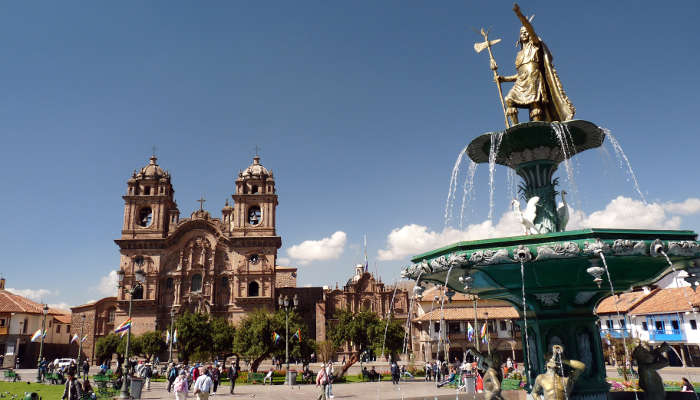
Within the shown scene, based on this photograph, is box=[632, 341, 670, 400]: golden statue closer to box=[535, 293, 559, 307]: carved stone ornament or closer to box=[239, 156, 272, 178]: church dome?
box=[535, 293, 559, 307]: carved stone ornament

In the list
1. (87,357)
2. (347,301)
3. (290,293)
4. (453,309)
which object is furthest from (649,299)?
(87,357)

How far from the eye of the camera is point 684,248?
615 cm

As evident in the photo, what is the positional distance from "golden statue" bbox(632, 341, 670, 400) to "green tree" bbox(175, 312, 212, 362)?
116ft

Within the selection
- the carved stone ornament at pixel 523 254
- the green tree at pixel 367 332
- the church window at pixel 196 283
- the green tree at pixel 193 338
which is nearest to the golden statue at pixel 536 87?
the carved stone ornament at pixel 523 254

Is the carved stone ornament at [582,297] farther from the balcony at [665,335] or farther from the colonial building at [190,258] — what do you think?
the colonial building at [190,258]

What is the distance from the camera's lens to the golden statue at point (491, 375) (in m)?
7.56

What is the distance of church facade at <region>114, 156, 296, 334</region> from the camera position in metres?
47.7

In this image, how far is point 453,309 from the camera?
43.9 meters

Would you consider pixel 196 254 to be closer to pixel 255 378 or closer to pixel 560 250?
pixel 255 378

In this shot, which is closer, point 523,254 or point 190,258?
point 523,254

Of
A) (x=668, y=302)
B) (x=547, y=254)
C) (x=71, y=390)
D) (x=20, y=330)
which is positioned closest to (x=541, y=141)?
(x=547, y=254)

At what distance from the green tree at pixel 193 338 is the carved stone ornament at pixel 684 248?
1443 inches

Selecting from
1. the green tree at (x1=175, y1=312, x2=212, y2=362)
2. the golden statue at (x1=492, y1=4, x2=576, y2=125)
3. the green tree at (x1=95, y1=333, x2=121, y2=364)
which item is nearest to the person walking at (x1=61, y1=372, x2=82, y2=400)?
the golden statue at (x1=492, y1=4, x2=576, y2=125)

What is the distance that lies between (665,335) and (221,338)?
3373 cm
